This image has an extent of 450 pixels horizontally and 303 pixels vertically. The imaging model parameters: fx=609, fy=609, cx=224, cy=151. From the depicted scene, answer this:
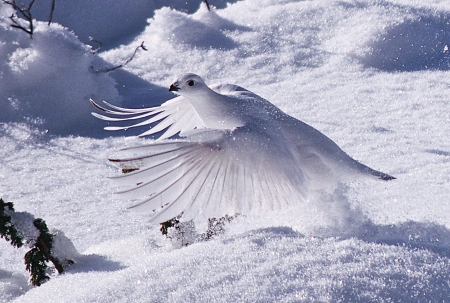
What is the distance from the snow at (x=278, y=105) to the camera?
4.61 feet

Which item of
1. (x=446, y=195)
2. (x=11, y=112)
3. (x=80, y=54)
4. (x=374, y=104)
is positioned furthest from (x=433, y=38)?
(x=11, y=112)

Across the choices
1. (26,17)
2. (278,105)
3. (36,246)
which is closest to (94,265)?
(36,246)

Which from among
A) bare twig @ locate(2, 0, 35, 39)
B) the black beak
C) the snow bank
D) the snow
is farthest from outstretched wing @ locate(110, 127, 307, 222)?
bare twig @ locate(2, 0, 35, 39)

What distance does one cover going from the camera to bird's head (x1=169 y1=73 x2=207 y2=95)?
1813 mm

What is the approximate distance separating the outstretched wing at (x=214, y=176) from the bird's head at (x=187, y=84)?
0.25m

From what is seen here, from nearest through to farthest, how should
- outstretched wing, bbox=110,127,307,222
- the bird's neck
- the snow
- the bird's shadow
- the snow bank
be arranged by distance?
the snow, outstretched wing, bbox=110,127,307,222, the bird's shadow, the bird's neck, the snow bank

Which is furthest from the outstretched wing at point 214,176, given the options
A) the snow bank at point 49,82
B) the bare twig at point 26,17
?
the bare twig at point 26,17

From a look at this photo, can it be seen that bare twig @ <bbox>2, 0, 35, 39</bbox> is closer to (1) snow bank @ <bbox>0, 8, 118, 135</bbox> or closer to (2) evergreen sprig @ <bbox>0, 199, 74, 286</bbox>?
(1) snow bank @ <bbox>0, 8, 118, 135</bbox>

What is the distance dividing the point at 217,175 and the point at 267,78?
2092 millimetres

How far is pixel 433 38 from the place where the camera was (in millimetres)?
3809

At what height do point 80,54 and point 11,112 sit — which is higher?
point 80,54

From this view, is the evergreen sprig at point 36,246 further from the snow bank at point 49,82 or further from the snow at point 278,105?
the snow bank at point 49,82

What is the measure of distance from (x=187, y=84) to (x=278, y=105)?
1492mm

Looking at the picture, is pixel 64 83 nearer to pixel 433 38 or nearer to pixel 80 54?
pixel 80 54
